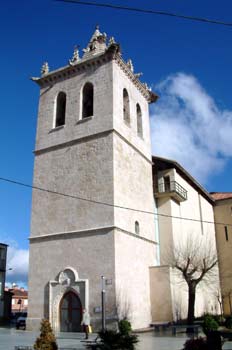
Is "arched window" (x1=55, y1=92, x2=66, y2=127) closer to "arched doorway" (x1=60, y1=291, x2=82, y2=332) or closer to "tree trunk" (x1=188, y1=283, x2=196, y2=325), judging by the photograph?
"arched doorway" (x1=60, y1=291, x2=82, y2=332)

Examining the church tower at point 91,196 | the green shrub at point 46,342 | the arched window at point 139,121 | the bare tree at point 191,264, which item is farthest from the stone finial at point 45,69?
the green shrub at point 46,342

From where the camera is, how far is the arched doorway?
2311 cm

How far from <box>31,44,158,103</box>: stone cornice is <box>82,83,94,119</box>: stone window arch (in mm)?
1392

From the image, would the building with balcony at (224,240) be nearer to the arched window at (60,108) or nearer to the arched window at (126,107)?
the arched window at (126,107)

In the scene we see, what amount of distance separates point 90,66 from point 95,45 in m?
2.41

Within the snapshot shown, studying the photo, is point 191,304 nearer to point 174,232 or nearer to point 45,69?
point 174,232

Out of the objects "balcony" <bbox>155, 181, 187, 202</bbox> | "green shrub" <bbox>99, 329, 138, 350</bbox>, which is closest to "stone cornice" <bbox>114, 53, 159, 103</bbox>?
"balcony" <bbox>155, 181, 187, 202</bbox>

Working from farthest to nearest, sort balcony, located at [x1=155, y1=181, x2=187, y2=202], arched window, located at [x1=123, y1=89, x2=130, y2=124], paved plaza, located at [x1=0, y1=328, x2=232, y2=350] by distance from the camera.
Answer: balcony, located at [x1=155, y1=181, x2=187, y2=202] → arched window, located at [x1=123, y1=89, x2=130, y2=124] → paved plaza, located at [x1=0, y1=328, x2=232, y2=350]

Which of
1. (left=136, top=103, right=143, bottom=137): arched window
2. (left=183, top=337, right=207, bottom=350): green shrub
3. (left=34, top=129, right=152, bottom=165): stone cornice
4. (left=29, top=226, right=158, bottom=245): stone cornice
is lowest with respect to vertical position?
(left=183, top=337, right=207, bottom=350): green shrub

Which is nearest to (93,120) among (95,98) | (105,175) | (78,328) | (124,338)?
(95,98)

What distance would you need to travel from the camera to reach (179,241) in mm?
29922

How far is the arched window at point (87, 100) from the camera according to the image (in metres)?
28.8

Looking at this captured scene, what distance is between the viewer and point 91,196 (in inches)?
974

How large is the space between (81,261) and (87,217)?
8.66 feet
